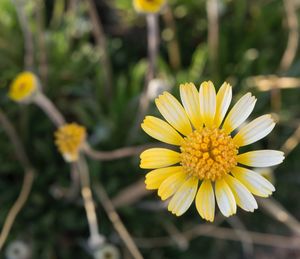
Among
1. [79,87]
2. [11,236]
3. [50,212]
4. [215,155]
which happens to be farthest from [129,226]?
[215,155]

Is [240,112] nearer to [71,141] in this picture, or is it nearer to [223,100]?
[223,100]

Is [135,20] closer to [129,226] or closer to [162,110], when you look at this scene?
[129,226]

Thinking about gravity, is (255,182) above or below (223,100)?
below

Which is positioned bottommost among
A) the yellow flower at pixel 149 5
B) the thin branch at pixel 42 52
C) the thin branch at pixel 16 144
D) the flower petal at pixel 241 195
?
the flower petal at pixel 241 195

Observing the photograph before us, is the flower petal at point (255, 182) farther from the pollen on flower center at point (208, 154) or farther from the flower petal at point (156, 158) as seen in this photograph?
the flower petal at point (156, 158)

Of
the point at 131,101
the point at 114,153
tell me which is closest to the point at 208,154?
the point at 114,153

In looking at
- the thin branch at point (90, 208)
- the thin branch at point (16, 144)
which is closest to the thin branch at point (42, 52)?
the thin branch at point (16, 144)
